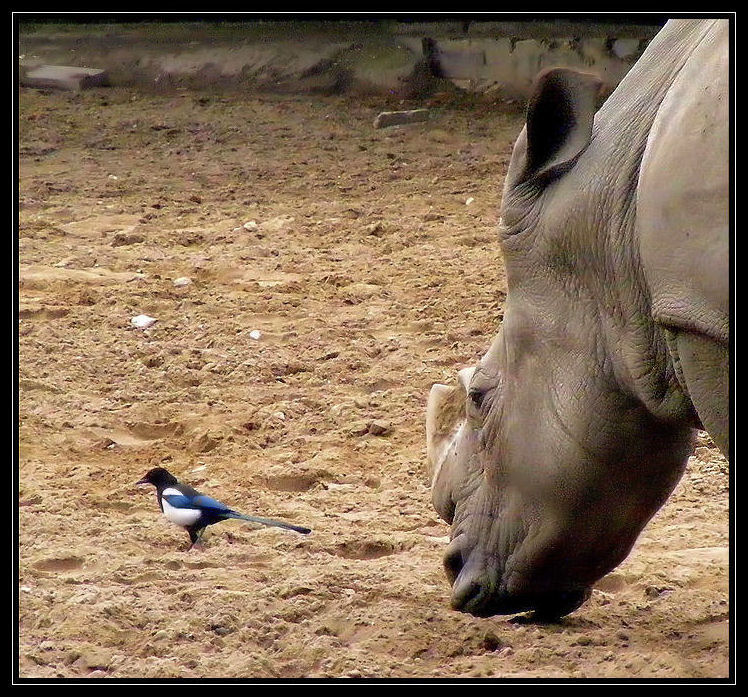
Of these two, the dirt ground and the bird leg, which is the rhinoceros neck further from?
the bird leg

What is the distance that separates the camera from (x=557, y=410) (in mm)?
2783

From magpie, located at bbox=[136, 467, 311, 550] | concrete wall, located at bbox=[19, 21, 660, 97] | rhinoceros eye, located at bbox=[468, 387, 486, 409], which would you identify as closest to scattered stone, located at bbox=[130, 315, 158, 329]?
magpie, located at bbox=[136, 467, 311, 550]

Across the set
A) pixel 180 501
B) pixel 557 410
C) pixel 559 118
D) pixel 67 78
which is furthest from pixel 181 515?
pixel 67 78

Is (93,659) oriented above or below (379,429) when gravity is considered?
above

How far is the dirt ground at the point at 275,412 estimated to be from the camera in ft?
11.0

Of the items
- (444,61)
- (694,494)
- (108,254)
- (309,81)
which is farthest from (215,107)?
(694,494)

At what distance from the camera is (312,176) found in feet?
29.3

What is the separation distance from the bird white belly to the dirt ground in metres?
0.07

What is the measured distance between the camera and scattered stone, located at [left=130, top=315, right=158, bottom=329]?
6.21 metres

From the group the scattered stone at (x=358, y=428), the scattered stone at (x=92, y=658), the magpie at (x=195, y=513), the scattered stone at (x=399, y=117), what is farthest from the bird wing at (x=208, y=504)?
the scattered stone at (x=399, y=117)

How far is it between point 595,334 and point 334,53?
8.83 metres

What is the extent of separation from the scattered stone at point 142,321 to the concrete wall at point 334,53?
491 centimetres

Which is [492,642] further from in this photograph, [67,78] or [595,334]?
[67,78]
